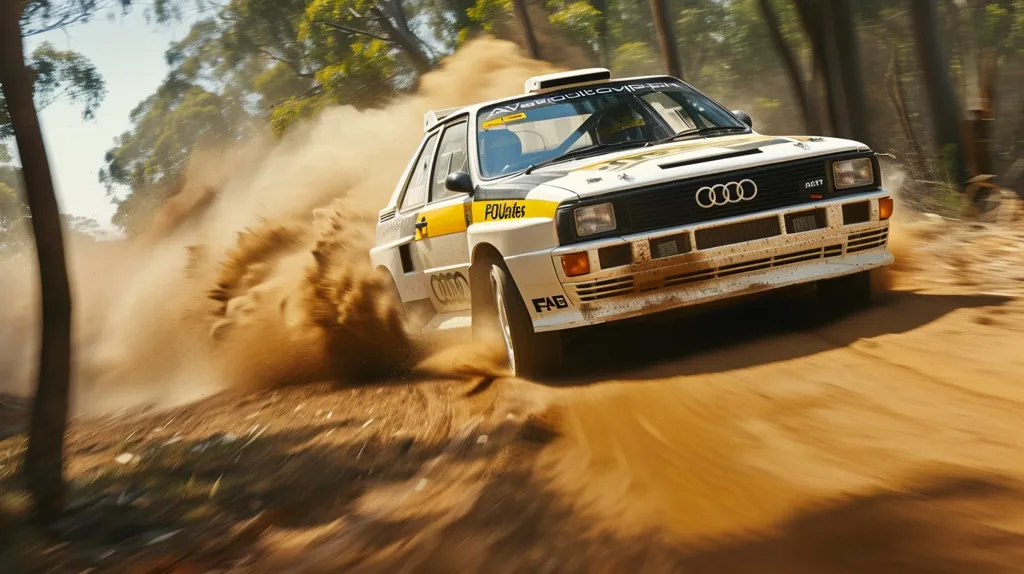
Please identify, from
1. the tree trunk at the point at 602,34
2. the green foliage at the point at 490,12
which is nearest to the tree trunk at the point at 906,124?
the tree trunk at the point at 602,34

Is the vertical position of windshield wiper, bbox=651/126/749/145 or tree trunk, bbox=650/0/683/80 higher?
tree trunk, bbox=650/0/683/80

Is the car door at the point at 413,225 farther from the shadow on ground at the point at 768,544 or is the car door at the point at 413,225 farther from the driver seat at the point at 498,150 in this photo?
the shadow on ground at the point at 768,544

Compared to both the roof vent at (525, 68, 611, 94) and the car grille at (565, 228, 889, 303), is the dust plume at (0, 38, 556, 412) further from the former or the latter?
the roof vent at (525, 68, 611, 94)

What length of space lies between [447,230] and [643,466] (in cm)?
324

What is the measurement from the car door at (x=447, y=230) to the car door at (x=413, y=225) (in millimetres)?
83

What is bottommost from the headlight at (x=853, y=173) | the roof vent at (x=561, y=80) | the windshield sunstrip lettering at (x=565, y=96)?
the headlight at (x=853, y=173)

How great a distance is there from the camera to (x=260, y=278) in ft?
32.5

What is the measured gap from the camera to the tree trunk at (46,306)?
5.44 metres

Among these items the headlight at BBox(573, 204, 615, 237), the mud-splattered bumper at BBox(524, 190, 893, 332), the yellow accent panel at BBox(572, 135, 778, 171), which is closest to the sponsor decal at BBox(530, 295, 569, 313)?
the mud-splattered bumper at BBox(524, 190, 893, 332)

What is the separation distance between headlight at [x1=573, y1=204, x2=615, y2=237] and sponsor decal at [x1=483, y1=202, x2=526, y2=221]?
382 millimetres

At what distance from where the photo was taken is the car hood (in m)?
5.65

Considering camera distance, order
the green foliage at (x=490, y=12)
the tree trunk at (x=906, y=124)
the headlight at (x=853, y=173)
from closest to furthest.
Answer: the headlight at (x=853, y=173) < the tree trunk at (x=906, y=124) < the green foliage at (x=490, y=12)

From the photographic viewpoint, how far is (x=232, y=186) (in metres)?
18.3

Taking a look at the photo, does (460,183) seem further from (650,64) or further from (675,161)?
(650,64)
